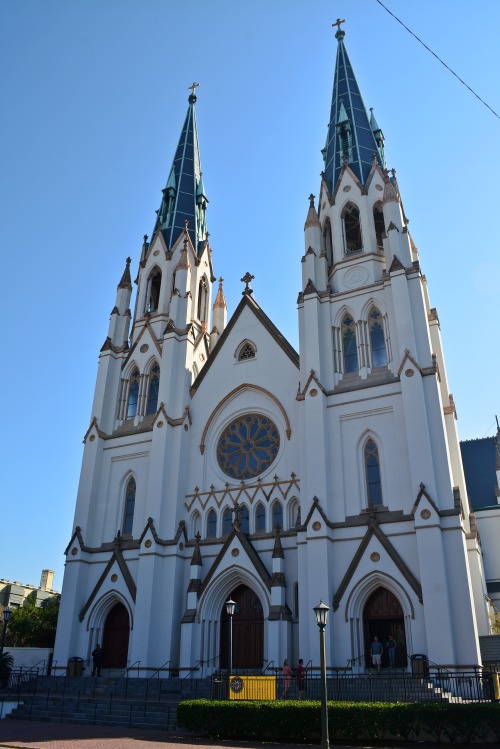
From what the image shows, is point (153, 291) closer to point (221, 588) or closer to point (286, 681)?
point (221, 588)

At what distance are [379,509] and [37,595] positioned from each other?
5133cm

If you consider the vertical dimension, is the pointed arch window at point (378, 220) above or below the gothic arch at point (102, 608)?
above

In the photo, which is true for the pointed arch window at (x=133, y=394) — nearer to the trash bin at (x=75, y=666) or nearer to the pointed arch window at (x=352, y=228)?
the trash bin at (x=75, y=666)

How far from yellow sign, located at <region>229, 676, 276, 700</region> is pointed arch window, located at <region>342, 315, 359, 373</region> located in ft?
44.4

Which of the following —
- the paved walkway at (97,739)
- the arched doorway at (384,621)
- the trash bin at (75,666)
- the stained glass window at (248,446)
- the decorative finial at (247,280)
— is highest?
the decorative finial at (247,280)

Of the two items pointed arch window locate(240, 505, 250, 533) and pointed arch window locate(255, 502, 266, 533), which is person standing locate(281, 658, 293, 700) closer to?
pointed arch window locate(255, 502, 266, 533)

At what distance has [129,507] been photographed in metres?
29.2

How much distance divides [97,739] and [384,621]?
10.9m

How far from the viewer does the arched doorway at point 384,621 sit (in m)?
21.1

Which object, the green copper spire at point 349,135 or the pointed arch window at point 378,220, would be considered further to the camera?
the green copper spire at point 349,135

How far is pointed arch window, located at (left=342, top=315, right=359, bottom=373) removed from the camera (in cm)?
2687

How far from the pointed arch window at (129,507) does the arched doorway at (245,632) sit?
6.33 meters

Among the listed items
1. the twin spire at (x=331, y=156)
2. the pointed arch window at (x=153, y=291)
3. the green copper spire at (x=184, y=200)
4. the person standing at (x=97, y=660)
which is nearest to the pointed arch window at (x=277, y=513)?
the person standing at (x=97, y=660)

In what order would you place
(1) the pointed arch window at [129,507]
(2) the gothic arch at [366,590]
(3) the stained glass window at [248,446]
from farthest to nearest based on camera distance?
(1) the pointed arch window at [129,507], (3) the stained glass window at [248,446], (2) the gothic arch at [366,590]
